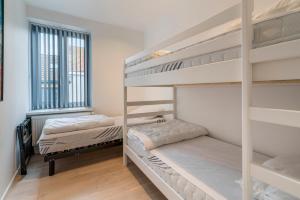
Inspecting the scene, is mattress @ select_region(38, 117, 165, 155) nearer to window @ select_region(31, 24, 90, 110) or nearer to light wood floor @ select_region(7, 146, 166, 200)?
light wood floor @ select_region(7, 146, 166, 200)

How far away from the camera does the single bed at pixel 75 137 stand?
2010 mm

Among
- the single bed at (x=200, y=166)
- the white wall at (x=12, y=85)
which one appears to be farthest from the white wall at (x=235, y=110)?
the white wall at (x=12, y=85)

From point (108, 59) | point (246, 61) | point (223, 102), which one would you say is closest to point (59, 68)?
point (108, 59)

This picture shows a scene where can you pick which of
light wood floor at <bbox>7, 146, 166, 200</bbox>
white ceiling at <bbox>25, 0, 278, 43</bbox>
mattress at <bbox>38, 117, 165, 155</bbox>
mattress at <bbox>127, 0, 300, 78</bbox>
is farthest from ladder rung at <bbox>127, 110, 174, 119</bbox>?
mattress at <bbox>127, 0, 300, 78</bbox>

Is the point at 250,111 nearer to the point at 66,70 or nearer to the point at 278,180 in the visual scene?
the point at 278,180

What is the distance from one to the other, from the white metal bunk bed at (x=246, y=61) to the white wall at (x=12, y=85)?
1687mm

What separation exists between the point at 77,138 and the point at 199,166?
1.59m

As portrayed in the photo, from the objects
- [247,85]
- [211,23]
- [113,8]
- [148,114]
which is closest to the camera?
[247,85]

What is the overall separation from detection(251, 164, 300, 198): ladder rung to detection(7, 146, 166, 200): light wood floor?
Result: 47.7 inches

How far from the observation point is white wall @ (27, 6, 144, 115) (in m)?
3.28

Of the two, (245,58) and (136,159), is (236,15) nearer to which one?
(245,58)

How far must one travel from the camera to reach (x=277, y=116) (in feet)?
2.07

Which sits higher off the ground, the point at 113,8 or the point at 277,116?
the point at 113,8

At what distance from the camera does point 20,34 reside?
236 centimetres
